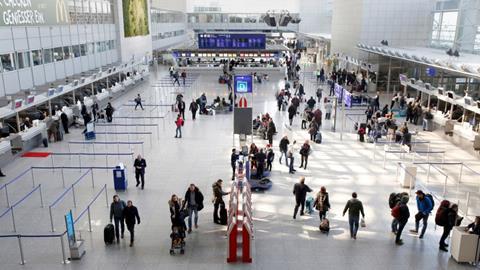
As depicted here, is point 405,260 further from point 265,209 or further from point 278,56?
point 278,56

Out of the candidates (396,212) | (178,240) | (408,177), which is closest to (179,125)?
(408,177)

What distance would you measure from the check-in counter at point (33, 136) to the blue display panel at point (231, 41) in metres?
28.6

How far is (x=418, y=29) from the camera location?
35.5 m

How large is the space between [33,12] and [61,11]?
3.87 meters

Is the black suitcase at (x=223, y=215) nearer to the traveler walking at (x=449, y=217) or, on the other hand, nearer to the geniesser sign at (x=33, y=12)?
the traveler walking at (x=449, y=217)

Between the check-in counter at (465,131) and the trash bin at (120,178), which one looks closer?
the trash bin at (120,178)

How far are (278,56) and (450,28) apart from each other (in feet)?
59.6

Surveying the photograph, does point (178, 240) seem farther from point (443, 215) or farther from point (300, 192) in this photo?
point (443, 215)

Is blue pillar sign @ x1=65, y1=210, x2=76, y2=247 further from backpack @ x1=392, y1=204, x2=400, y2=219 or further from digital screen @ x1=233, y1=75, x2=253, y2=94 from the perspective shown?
digital screen @ x1=233, y1=75, x2=253, y2=94

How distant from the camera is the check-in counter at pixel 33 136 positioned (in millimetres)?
17062

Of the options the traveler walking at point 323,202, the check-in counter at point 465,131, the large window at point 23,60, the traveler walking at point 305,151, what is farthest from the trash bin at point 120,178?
the check-in counter at point 465,131

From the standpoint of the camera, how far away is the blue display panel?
44781 millimetres

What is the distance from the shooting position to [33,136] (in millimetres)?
17641

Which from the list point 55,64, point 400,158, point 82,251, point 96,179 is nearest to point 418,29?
point 400,158
